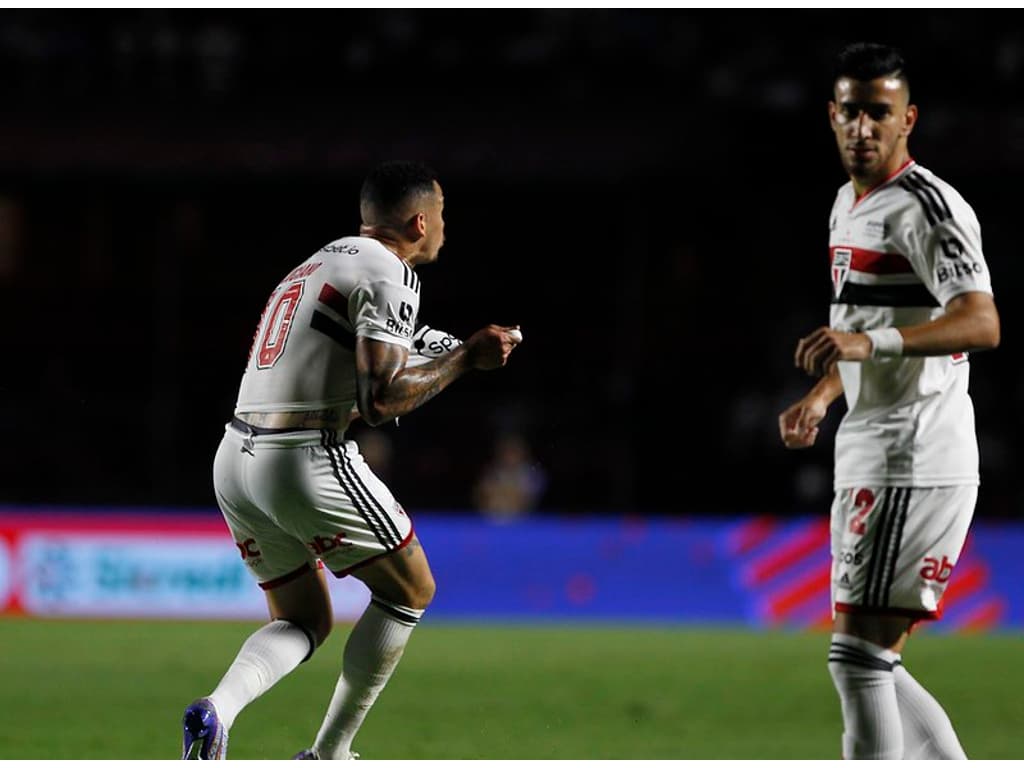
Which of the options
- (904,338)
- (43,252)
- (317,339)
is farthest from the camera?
(43,252)

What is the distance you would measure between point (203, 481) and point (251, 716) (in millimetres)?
9258

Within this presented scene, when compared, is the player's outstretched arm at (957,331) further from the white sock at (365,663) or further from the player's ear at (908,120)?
the white sock at (365,663)

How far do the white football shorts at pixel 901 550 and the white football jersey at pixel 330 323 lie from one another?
1517mm

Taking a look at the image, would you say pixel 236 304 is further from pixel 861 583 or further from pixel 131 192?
pixel 861 583

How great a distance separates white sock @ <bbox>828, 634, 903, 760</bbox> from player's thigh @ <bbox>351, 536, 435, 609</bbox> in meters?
1.39

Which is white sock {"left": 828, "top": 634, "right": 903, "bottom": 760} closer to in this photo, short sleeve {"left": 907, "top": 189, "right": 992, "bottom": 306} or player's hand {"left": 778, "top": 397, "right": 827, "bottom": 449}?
player's hand {"left": 778, "top": 397, "right": 827, "bottom": 449}

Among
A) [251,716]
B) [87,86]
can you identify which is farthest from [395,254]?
[87,86]

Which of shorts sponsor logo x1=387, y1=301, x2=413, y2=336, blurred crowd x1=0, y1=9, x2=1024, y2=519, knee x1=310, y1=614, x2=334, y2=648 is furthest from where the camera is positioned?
blurred crowd x1=0, y1=9, x2=1024, y2=519

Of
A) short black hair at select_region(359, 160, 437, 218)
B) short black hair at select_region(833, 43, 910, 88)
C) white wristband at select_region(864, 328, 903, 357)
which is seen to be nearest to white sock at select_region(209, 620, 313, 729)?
short black hair at select_region(359, 160, 437, 218)

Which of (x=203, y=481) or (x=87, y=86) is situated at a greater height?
(x=87, y=86)

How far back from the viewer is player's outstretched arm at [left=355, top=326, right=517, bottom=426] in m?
4.49

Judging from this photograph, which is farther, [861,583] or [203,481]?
[203,481]

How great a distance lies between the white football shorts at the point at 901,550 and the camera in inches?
163

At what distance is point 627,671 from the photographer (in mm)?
9102
